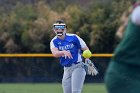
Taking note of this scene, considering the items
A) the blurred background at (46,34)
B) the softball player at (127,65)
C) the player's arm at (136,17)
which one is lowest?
the blurred background at (46,34)

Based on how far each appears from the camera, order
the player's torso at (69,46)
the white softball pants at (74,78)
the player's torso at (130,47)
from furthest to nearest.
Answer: the player's torso at (69,46), the white softball pants at (74,78), the player's torso at (130,47)

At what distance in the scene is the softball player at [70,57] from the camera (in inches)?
429

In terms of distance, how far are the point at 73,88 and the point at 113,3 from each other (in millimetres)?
16520

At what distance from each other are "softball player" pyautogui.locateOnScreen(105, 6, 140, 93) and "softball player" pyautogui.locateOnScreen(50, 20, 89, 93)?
4979 mm

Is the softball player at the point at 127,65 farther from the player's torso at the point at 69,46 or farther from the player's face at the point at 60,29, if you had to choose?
the player's face at the point at 60,29

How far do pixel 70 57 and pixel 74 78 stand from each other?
0.36 meters

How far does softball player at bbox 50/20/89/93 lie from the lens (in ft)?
35.7

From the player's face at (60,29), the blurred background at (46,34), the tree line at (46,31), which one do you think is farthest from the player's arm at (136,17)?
the tree line at (46,31)

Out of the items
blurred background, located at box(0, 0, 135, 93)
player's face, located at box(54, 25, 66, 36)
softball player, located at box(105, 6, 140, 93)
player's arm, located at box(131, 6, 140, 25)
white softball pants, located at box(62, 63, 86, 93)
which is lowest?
blurred background, located at box(0, 0, 135, 93)

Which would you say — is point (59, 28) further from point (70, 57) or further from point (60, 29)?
point (70, 57)

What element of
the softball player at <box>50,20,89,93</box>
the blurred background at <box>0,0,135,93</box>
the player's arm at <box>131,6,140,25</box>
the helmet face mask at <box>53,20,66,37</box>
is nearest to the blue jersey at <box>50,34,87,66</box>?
the softball player at <box>50,20,89,93</box>

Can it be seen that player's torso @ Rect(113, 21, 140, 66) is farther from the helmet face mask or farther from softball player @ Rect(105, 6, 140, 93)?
the helmet face mask

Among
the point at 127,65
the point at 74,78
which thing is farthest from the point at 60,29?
the point at 127,65

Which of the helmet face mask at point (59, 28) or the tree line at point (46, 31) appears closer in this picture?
the helmet face mask at point (59, 28)
